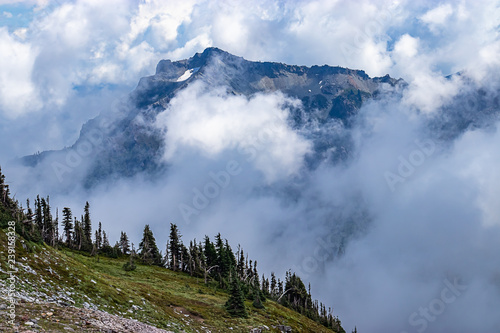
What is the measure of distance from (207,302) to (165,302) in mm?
16714

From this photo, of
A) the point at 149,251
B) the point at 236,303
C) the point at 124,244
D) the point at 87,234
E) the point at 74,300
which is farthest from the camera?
the point at 124,244

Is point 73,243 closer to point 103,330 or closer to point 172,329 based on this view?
point 172,329

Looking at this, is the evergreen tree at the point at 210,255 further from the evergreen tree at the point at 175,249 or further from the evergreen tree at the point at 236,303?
the evergreen tree at the point at 236,303

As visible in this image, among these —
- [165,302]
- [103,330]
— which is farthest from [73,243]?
[103,330]

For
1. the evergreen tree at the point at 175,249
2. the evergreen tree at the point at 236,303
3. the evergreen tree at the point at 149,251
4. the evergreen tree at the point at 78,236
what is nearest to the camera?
the evergreen tree at the point at 236,303

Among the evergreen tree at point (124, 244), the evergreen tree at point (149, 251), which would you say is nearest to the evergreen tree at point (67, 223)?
the evergreen tree at point (149, 251)

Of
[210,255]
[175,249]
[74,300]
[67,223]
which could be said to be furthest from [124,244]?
[74,300]

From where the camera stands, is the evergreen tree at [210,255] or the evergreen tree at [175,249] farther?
the evergreen tree at [175,249]

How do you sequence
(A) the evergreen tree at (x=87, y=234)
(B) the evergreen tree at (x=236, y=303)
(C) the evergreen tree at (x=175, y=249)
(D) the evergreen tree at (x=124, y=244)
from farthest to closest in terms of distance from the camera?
(D) the evergreen tree at (x=124, y=244), (C) the evergreen tree at (x=175, y=249), (A) the evergreen tree at (x=87, y=234), (B) the evergreen tree at (x=236, y=303)

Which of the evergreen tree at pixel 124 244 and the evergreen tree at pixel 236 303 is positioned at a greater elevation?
the evergreen tree at pixel 124 244

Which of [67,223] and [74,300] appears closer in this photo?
[74,300]

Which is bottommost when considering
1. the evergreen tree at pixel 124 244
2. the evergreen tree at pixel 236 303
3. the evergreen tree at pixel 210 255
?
the evergreen tree at pixel 236 303

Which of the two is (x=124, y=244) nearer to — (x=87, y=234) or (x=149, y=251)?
(x=87, y=234)

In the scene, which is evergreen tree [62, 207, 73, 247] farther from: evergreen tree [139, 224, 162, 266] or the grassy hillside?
the grassy hillside
